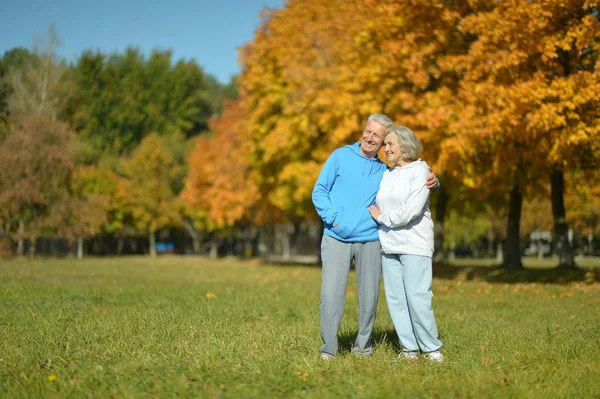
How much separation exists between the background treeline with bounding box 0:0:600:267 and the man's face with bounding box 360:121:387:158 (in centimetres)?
783

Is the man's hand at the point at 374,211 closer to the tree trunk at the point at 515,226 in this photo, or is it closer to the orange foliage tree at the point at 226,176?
the tree trunk at the point at 515,226

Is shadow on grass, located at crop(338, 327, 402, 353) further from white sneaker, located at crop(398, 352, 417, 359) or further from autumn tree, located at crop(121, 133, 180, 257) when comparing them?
autumn tree, located at crop(121, 133, 180, 257)

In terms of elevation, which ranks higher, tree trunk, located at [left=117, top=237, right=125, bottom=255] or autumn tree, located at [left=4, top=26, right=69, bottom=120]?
autumn tree, located at [left=4, top=26, right=69, bottom=120]

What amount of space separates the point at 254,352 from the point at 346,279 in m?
1.01

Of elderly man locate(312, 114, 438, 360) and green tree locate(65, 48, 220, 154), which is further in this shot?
green tree locate(65, 48, 220, 154)

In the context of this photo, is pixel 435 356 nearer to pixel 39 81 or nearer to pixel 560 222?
pixel 560 222

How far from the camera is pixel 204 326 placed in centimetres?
659

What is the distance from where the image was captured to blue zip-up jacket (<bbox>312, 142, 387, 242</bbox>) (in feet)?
17.9

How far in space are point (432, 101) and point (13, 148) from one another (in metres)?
12.5

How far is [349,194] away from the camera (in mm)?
5570

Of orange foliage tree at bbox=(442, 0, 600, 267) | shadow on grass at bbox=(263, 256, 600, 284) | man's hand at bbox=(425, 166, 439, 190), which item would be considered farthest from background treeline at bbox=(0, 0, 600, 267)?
man's hand at bbox=(425, 166, 439, 190)

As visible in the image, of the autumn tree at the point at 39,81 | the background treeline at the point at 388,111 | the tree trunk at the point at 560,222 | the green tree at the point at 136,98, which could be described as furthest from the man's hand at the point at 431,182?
the green tree at the point at 136,98

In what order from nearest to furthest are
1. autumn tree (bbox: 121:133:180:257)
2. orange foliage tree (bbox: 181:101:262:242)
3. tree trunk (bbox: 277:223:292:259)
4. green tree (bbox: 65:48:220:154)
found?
orange foliage tree (bbox: 181:101:262:242) < autumn tree (bbox: 121:133:180:257) < green tree (bbox: 65:48:220:154) < tree trunk (bbox: 277:223:292:259)

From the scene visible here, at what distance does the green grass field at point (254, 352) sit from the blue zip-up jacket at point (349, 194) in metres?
1.07
